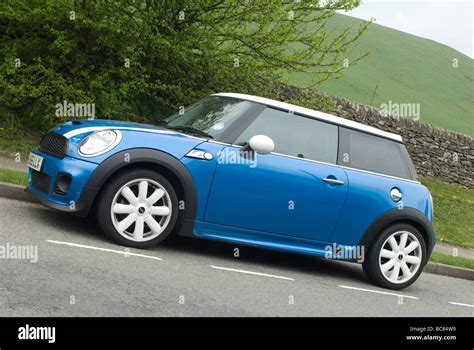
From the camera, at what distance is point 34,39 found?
41.7ft

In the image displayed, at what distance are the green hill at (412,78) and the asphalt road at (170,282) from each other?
33.9 meters

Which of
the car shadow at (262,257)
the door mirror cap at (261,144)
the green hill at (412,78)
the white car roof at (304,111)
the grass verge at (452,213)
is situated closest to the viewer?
the door mirror cap at (261,144)

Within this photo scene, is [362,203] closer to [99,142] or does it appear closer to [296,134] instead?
[296,134]

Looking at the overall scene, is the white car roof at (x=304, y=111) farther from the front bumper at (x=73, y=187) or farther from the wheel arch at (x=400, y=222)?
the front bumper at (x=73, y=187)

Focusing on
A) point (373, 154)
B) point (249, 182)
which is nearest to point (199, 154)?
point (249, 182)

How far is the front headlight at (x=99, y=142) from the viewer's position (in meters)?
6.60

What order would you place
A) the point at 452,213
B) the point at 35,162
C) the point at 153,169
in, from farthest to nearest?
1. the point at 452,213
2. the point at 35,162
3. the point at 153,169

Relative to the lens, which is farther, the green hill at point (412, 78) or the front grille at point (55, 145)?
A: the green hill at point (412, 78)

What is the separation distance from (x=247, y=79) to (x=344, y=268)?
5.48m

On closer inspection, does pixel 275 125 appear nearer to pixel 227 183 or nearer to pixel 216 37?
pixel 227 183

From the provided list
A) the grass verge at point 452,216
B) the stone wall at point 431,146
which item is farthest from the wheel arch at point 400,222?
the stone wall at point 431,146

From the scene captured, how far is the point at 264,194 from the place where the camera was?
23.4 feet

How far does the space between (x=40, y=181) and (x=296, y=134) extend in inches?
106
